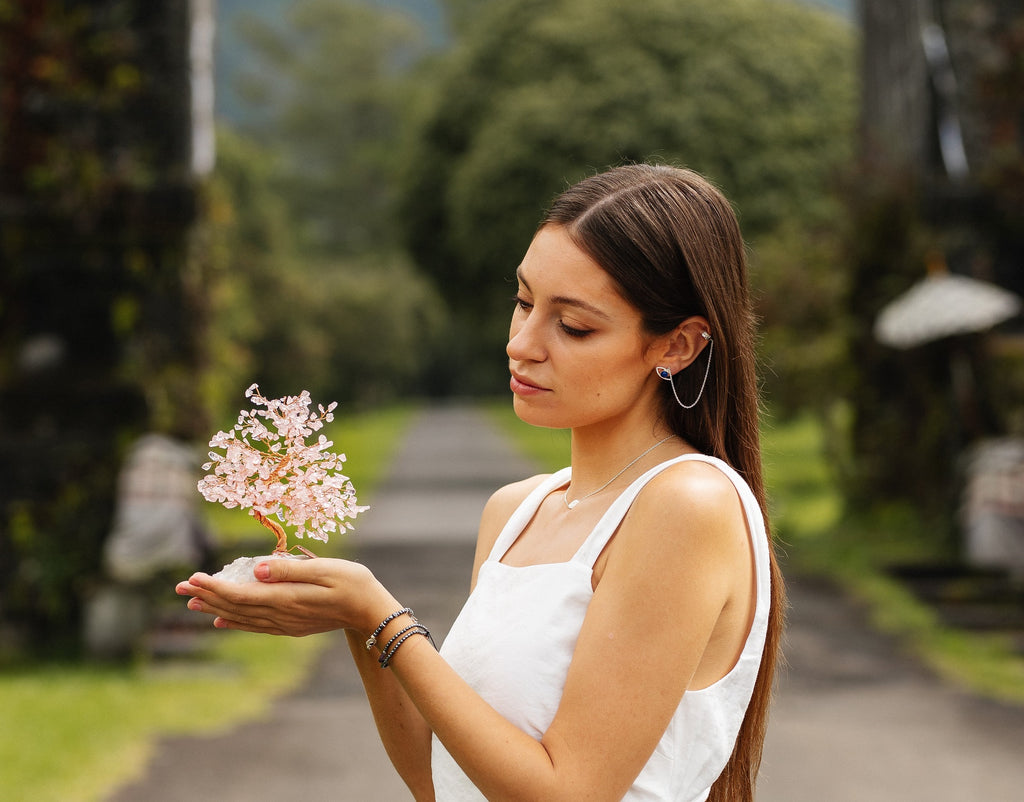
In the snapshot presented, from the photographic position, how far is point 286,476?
177 centimetres

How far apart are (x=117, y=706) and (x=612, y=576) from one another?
5440mm

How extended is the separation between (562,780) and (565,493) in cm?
46

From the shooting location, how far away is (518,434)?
98.2 feet

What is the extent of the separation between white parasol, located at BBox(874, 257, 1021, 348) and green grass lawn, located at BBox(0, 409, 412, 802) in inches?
176

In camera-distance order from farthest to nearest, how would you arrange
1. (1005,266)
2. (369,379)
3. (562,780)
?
1. (369,379)
2. (1005,266)
3. (562,780)

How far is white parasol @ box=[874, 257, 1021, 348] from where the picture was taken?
8.74 metres

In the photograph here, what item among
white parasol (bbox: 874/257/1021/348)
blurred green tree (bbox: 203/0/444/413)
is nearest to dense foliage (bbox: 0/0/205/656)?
white parasol (bbox: 874/257/1021/348)

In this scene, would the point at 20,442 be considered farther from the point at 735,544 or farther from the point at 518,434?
the point at 518,434

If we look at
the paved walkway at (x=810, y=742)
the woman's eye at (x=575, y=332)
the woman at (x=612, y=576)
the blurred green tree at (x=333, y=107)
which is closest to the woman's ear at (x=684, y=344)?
the woman at (x=612, y=576)

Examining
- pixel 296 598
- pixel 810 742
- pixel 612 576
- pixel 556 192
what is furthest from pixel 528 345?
pixel 810 742

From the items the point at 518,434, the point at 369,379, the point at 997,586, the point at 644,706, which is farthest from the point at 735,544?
the point at 369,379

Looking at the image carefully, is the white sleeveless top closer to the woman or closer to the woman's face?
the woman

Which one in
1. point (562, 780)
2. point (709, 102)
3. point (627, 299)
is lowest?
point (562, 780)

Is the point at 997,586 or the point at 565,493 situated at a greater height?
the point at 565,493
